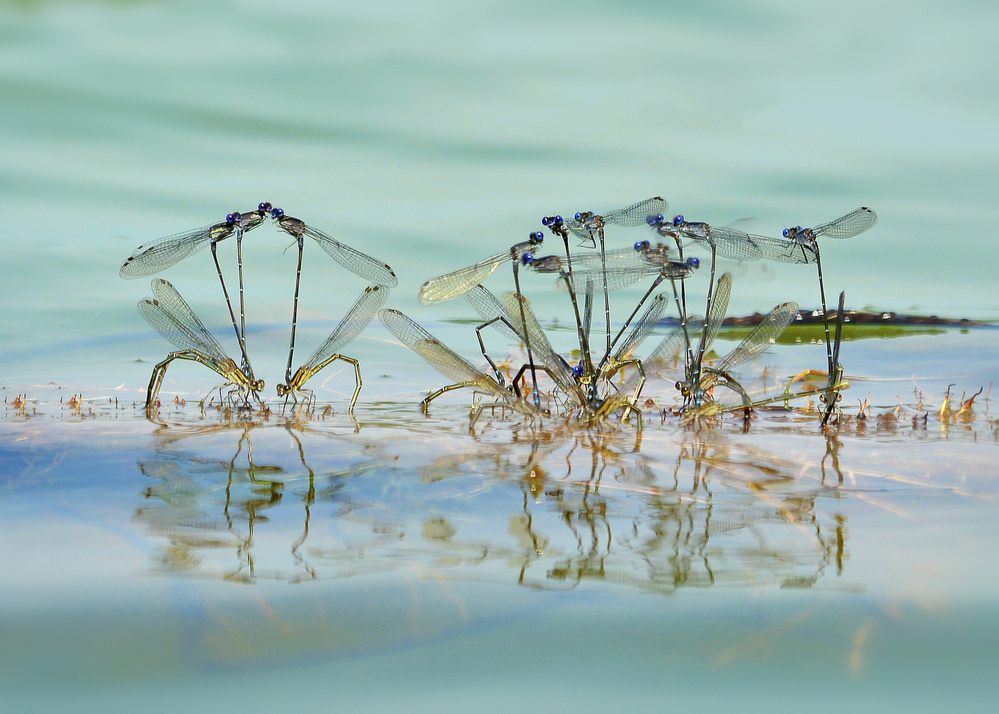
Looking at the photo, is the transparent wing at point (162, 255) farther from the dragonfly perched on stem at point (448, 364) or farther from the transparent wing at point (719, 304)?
the transparent wing at point (719, 304)

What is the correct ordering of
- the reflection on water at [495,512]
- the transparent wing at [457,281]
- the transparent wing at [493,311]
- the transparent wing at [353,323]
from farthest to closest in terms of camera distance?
1. the transparent wing at [353,323]
2. the transparent wing at [493,311]
3. the transparent wing at [457,281]
4. the reflection on water at [495,512]

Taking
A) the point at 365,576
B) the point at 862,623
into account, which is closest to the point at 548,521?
the point at 365,576

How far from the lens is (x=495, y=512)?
3.26 metres

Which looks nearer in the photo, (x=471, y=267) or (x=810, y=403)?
(x=471, y=267)

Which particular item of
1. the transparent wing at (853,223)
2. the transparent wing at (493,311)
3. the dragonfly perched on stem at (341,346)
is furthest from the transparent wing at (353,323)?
the transparent wing at (853,223)

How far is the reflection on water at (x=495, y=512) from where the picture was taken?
260 centimetres

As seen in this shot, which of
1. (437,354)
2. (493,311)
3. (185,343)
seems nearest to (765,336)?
(493,311)

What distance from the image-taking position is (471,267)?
5555 mm

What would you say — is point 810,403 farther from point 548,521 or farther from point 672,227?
point 548,521

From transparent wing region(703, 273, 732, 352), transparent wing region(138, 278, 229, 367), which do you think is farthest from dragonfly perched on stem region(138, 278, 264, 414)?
transparent wing region(703, 273, 732, 352)

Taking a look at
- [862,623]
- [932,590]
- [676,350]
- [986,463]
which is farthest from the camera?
[676,350]

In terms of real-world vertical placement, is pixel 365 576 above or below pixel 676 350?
below

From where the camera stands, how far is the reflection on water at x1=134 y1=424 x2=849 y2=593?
2.60m

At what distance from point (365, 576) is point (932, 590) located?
1.73 metres
